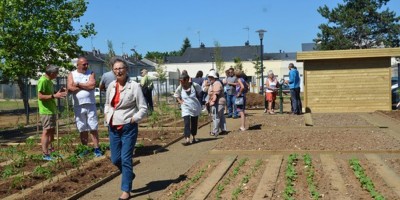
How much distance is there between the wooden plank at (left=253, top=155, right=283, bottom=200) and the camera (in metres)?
6.51

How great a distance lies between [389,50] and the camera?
20594mm

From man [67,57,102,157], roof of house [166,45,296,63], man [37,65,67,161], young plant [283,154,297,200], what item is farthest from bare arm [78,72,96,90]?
roof of house [166,45,296,63]

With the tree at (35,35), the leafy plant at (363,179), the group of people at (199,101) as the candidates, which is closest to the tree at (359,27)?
the tree at (35,35)

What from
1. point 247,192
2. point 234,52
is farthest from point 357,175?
point 234,52

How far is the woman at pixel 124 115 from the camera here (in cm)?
693

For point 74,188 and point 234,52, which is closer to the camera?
point 74,188

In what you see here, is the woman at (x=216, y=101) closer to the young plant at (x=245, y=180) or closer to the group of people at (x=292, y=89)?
the young plant at (x=245, y=180)

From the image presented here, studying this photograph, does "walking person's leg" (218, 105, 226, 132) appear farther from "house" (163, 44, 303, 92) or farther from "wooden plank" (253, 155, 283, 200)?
"house" (163, 44, 303, 92)

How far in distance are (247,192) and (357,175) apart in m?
1.78

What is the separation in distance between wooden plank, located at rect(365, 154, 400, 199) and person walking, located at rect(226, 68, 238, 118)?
899 centimetres

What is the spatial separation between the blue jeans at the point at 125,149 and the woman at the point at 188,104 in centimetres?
483

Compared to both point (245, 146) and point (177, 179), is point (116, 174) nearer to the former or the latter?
point (177, 179)

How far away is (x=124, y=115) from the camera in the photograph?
7.02m

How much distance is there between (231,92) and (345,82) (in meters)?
4.92
